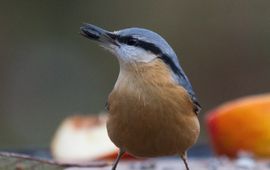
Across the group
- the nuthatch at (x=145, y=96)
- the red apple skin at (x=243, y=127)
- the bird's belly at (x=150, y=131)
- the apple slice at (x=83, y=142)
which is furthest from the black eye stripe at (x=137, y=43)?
the red apple skin at (x=243, y=127)

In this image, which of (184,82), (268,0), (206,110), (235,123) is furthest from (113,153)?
(268,0)

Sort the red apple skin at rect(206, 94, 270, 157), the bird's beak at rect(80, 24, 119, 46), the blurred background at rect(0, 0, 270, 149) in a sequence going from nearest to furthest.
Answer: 1. the bird's beak at rect(80, 24, 119, 46)
2. the red apple skin at rect(206, 94, 270, 157)
3. the blurred background at rect(0, 0, 270, 149)

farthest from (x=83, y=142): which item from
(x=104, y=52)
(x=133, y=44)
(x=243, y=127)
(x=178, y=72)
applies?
(x=104, y=52)

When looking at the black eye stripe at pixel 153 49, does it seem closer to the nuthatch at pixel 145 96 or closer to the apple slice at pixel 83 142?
the nuthatch at pixel 145 96

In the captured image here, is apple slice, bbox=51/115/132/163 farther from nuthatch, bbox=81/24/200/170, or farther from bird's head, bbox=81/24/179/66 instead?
bird's head, bbox=81/24/179/66

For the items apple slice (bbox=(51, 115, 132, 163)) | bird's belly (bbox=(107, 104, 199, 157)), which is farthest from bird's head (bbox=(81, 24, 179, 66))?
apple slice (bbox=(51, 115, 132, 163))

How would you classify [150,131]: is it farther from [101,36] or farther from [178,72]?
[101,36]

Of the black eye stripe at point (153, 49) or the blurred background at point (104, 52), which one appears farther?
the blurred background at point (104, 52)
